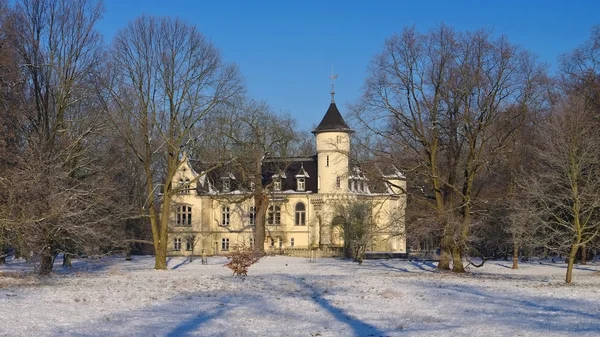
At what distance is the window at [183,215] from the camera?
61500 millimetres

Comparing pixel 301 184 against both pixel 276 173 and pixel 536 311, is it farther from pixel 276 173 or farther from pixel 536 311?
pixel 536 311

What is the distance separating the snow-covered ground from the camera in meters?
15.4

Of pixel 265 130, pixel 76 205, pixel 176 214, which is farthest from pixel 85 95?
pixel 176 214

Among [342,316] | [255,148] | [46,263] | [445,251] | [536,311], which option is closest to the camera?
[342,316]

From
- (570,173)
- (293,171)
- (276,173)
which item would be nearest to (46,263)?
(570,173)

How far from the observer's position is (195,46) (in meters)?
37.7

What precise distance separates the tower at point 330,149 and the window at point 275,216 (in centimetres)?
421

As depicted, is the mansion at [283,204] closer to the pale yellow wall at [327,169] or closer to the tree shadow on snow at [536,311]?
the pale yellow wall at [327,169]

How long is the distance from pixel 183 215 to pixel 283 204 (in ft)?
27.5

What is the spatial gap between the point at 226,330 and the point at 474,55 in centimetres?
2134

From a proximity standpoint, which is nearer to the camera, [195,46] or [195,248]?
[195,46]

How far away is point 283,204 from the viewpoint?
204ft

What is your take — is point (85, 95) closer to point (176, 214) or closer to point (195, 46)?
point (195, 46)

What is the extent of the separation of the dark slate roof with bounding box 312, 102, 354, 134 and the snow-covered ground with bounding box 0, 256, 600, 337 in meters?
30.8
